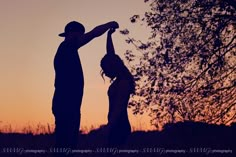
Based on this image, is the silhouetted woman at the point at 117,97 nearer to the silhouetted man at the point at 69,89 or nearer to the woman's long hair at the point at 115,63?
the woman's long hair at the point at 115,63

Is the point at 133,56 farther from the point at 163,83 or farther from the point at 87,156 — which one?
the point at 87,156

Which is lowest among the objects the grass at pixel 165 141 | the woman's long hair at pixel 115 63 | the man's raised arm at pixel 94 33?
the grass at pixel 165 141

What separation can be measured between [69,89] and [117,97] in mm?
909

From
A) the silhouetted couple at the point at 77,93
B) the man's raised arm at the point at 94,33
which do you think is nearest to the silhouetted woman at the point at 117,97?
the silhouetted couple at the point at 77,93

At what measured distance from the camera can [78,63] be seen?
28.8ft

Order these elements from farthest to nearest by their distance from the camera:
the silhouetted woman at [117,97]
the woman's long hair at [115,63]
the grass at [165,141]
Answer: the grass at [165,141]
the woman's long hair at [115,63]
the silhouetted woman at [117,97]

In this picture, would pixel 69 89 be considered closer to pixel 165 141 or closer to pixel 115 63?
pixel 115 63

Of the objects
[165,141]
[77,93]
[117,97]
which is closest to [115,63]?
[117,97]

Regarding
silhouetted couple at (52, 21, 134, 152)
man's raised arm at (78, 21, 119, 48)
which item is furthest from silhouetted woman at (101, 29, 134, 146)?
man's raised arm at (78, 21, 119, 48)

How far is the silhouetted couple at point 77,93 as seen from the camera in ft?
28.0

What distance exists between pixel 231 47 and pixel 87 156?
8277mm

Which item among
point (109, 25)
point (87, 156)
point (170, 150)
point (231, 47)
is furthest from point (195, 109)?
point (109, 25)

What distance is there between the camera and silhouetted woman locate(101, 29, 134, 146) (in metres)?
8.52

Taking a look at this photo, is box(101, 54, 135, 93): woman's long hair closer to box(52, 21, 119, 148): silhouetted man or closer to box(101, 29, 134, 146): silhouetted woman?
box(101, 29, 134, 146): silhouetted woman
